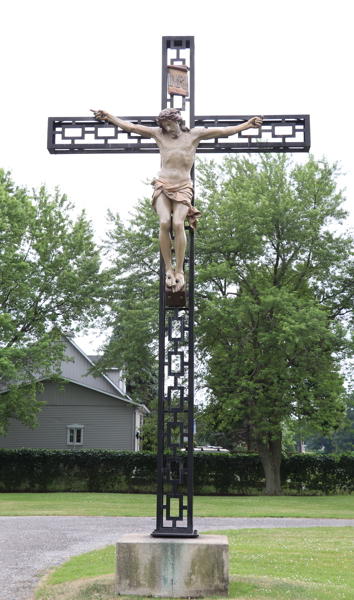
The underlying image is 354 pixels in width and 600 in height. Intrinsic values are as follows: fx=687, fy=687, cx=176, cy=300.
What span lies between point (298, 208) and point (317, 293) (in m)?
3.68

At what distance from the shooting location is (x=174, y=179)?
7609 millimetres

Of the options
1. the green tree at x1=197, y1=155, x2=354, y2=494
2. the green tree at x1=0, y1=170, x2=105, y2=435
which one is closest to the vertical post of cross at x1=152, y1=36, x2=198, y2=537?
the green tree at x1=197, y1=155, x2=354, y2=494

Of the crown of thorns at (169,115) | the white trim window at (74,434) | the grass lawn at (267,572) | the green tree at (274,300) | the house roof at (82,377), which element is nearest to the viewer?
the grass lawn at (267,572)

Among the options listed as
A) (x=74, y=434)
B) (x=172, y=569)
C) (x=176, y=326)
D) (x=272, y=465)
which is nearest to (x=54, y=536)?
(x=172, y=569)

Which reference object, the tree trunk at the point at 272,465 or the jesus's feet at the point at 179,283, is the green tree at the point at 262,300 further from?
the jesus's feet at the point at 179,283

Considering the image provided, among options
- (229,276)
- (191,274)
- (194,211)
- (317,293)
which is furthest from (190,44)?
(317,293)

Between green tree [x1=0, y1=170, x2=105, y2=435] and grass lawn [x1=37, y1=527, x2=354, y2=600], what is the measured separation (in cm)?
1676

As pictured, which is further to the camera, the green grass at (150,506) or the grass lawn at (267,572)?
the green grass at (150,506)

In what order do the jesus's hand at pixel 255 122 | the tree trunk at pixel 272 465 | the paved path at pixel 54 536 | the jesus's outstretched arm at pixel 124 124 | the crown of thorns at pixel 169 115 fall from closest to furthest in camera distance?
the crown of thorns at pixel 169 115 < the jesus's outstretched arm at pixel 124 124 < the jesus's hand at pixel 255 122 < the paved path at pixel 54 536 < the tree trunk at pixel 272 465

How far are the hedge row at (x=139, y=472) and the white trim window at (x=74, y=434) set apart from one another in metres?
7.94

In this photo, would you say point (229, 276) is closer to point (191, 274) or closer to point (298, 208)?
point (298, 208)

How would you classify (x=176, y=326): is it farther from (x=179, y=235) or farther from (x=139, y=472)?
(x=139, y=472)

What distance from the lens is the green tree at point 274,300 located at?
25.1 metres

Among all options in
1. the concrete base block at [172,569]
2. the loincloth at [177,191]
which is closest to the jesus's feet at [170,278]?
the loincloth at [177,191]
